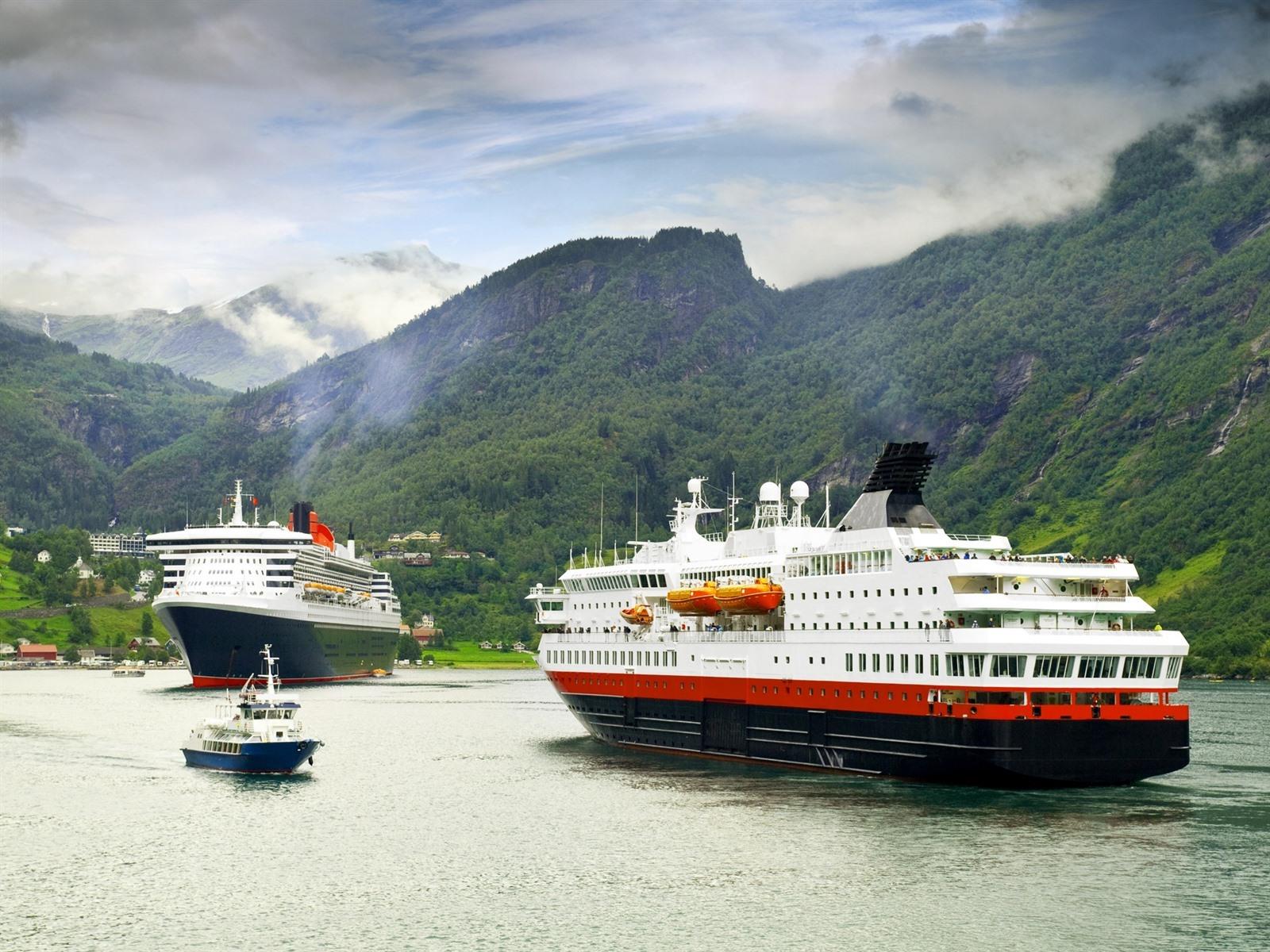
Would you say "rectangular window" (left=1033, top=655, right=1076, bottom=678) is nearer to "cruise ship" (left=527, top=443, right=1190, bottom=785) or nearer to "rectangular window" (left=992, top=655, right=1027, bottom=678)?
"cruise ship" (left=527, top=443, right=1190, bottom=785)

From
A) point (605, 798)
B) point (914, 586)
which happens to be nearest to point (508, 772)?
point (605, 798)

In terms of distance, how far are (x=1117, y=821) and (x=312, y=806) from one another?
101 feet

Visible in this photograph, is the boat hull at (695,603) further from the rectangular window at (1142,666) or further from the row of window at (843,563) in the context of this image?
the rectangular window at (1142,666)

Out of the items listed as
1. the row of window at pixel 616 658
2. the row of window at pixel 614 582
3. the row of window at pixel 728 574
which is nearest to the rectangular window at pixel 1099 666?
the row of window at pixel 728 574

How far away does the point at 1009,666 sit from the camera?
58688mm

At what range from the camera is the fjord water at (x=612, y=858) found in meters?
42.8

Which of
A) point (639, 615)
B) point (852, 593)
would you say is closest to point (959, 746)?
point (852, 593)

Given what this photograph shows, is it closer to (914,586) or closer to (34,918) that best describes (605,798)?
(914,586)

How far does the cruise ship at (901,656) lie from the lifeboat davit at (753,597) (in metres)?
0.09

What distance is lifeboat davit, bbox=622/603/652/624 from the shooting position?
77875mm

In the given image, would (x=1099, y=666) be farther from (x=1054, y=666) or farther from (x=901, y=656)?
(x=901, y=656)

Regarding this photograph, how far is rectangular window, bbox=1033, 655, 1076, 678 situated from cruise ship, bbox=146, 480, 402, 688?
98038 mm

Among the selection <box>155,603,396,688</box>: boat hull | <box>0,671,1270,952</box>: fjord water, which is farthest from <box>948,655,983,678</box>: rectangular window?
<box>155,603,396,688</box>: boat hull

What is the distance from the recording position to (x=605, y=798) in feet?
209
